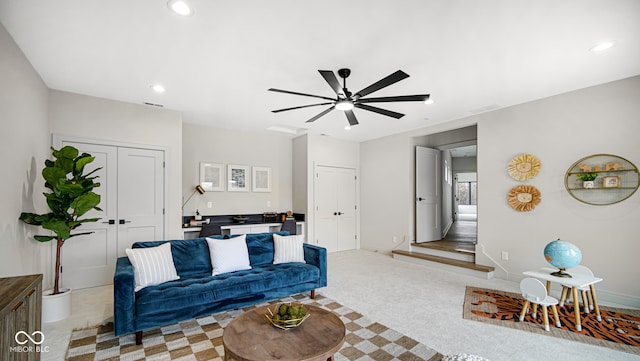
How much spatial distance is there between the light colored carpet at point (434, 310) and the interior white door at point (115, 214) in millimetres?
3035

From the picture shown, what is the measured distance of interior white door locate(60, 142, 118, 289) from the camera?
3984 millimetres

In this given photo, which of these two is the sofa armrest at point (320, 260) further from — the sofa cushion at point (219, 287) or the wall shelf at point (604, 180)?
the wall shelf at point (604, 180)

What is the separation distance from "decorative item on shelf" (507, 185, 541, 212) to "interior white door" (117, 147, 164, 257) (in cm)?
555

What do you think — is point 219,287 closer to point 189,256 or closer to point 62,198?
point 189,256

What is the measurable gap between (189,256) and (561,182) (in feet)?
16.6

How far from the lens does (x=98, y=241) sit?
413cm

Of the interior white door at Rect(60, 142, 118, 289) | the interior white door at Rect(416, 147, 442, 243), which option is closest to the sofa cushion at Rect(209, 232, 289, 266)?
the interior white door at Rect(60, 142, 118, 289)

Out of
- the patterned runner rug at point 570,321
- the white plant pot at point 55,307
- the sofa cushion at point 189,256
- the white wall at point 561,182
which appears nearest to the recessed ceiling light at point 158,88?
the sofa cushion at point 189,256

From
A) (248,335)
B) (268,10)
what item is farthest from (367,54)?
(248,335)

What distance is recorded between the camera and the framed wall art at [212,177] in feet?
18.5

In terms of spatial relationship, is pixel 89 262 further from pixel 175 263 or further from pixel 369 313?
pixel 369 313

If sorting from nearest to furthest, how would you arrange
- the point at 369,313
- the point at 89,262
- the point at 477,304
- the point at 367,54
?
the point at 367,54
the point at 369,313
the point at 477,304
the point at 89,262

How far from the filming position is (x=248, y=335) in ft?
6.40

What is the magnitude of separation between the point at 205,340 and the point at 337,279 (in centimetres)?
Answer: 230
